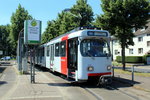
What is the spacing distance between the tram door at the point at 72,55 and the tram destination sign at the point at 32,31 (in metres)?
2.39

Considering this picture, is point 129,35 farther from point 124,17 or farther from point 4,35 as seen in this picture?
point 4,35

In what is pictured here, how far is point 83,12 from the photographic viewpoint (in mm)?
33031

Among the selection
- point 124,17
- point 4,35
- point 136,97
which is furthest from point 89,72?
point 4,35

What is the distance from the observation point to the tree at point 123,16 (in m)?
22.0

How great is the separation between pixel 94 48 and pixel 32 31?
14.6 feet

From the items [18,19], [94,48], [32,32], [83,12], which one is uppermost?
[83,12]

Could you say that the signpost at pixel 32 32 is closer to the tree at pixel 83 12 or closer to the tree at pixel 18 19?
the tree at pixel 83 12

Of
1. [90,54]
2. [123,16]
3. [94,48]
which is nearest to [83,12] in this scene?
[123,16]

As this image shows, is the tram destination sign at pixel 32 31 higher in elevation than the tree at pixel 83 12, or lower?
lower

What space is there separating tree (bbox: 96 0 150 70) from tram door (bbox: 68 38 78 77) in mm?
9646

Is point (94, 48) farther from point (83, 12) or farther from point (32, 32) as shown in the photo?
point (83, 12)

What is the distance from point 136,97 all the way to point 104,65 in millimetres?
3357

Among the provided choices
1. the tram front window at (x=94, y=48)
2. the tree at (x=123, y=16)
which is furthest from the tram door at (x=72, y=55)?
the tree at (x=123, y=16)

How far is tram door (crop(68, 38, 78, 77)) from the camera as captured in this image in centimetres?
1289
